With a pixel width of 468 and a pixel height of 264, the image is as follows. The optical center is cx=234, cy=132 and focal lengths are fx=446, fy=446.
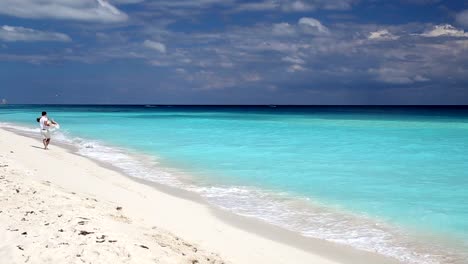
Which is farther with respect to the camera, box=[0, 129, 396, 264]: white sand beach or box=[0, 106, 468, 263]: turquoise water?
box=[0, 106, 468, 263]: turquoise water

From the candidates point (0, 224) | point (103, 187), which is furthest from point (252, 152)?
point (0, 224)

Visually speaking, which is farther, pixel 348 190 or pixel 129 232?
pixel 348 190

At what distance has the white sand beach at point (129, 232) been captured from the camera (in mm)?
4583

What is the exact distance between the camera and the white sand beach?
4583 mm

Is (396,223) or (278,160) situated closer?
(396,223)

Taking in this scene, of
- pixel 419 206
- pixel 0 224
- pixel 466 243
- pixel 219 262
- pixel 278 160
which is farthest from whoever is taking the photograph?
pixel 278 160

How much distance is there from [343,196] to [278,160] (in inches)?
237

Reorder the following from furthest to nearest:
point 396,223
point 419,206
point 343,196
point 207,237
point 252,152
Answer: point 252,152 < point 343,196 < point 419,206 < point 396,223 < point 207,237

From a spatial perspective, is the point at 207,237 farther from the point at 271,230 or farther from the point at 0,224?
the point at 0,224

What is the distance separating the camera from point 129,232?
17.5ft

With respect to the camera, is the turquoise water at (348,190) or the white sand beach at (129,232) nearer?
the white sand beach at (129,232)

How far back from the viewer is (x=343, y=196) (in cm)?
952

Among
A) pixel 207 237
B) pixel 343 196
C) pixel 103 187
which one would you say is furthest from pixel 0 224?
pixel 343 196

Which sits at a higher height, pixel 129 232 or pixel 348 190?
pixel 129 232
